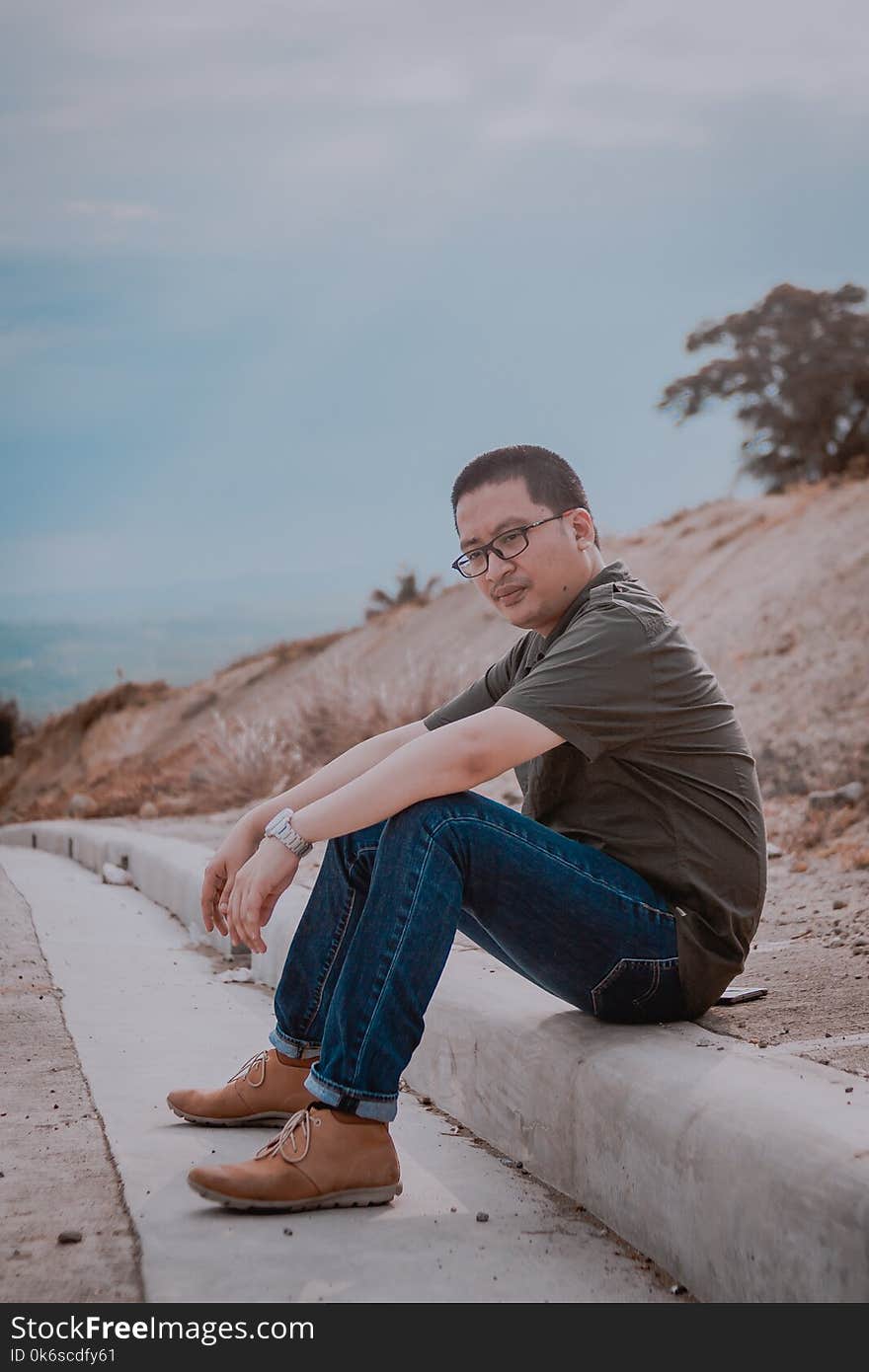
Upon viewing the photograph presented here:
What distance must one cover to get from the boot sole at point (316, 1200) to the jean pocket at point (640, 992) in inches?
20.9

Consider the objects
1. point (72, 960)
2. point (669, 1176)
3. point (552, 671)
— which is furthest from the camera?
point (72, 960)

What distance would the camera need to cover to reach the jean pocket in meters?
2.53

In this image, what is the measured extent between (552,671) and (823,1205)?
1055mm

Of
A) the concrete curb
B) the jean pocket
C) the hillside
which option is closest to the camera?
the concrete curb

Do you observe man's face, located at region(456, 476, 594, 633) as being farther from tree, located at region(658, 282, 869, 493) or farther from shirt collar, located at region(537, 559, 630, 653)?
tree, located at region(658, 282, 869, 493)

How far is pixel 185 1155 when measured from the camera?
2.63m

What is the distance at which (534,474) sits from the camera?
9.19 ft

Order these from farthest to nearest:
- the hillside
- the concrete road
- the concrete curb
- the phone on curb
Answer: the hillside, the phone on curb, the concrete road, the concrete curb

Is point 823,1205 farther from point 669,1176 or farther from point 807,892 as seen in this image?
point 807,892

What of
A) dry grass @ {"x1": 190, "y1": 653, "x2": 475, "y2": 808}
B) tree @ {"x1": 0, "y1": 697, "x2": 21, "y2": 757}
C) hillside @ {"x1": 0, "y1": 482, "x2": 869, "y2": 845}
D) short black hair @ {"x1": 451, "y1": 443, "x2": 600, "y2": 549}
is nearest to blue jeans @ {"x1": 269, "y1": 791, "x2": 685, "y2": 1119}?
short black hair @ {"x1": 451, "y1": 443, "x2": 600, "y2": 549}

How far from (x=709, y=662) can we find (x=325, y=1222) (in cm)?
1169

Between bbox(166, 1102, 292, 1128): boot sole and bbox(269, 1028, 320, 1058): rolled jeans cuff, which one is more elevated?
bbox(269, 1028, 320, 1058): rolled jeans cuff
